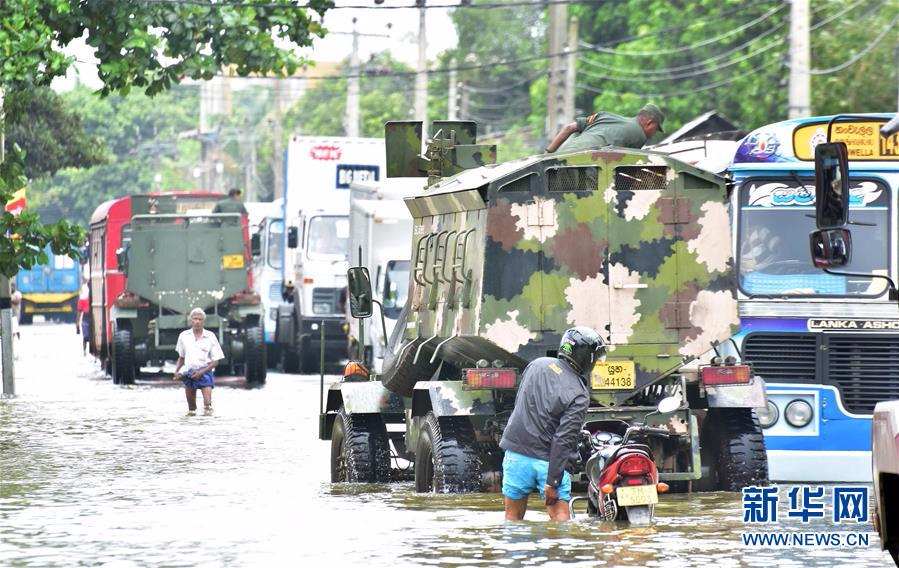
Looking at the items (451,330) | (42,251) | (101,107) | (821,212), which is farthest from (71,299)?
(821,212)

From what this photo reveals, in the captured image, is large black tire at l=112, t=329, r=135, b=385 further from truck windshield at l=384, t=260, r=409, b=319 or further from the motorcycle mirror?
the motorcycle mirror

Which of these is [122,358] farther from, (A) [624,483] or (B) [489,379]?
(A) [624,483]

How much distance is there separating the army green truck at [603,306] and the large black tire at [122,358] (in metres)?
18.1

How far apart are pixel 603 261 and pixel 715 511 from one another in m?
1.88

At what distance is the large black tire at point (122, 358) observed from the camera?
31578mm

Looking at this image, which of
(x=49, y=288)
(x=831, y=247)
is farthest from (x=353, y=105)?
(x=831, y=247)

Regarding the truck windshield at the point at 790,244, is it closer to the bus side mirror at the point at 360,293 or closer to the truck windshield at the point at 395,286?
the bus side mirror at the point at 360,293

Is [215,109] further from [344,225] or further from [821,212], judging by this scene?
[821,212]

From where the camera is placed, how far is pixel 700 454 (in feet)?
45.4

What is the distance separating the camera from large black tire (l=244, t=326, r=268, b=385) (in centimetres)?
3139

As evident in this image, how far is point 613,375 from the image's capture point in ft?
44.3

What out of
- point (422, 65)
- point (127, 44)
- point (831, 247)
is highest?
point (422, 65)

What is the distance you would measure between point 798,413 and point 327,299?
1889 cm

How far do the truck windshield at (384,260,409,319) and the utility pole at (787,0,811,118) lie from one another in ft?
21.5
